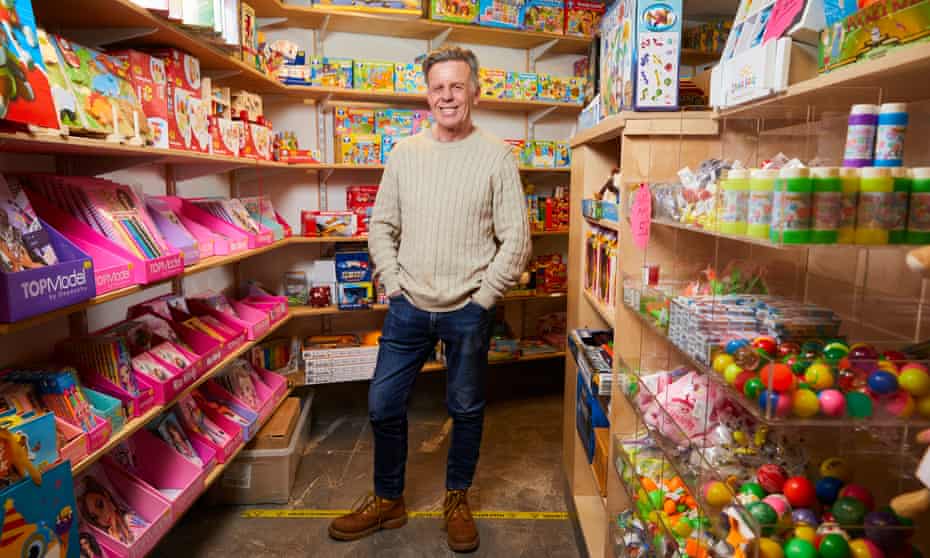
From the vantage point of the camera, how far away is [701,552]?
1209mm

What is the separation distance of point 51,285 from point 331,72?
94.1 inches

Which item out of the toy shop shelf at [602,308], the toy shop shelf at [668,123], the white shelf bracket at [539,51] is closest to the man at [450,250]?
the toy shop shelf at [602,308]

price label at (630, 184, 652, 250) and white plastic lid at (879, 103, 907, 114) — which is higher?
white plastic lid at (879, 103, 907, 114)

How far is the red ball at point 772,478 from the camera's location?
113cm

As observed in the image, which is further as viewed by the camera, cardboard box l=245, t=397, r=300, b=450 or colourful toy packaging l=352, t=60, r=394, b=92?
colourful toy packaging l=352, t=60, r=394, b=92

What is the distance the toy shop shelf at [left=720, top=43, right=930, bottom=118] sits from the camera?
841 mm

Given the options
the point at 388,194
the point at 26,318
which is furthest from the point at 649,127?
the point at 26,318

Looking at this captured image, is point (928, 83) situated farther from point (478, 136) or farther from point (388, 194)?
point (388, 194)

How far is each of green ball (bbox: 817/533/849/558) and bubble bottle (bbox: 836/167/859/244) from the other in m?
0.47

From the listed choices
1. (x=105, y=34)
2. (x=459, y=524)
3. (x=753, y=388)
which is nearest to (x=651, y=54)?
(x=753, y=388)

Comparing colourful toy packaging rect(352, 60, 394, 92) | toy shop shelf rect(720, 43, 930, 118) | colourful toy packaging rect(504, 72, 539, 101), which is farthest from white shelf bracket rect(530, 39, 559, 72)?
toy shop shelf rect(720, 43, 930, 118)

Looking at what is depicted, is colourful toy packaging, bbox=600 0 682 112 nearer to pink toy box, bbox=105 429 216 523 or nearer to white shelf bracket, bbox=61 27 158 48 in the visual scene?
white shelf bracket, bbox=61 27 158 48

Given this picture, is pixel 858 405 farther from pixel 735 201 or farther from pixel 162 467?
pixel 162 467

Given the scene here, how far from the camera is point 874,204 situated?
89 cm
